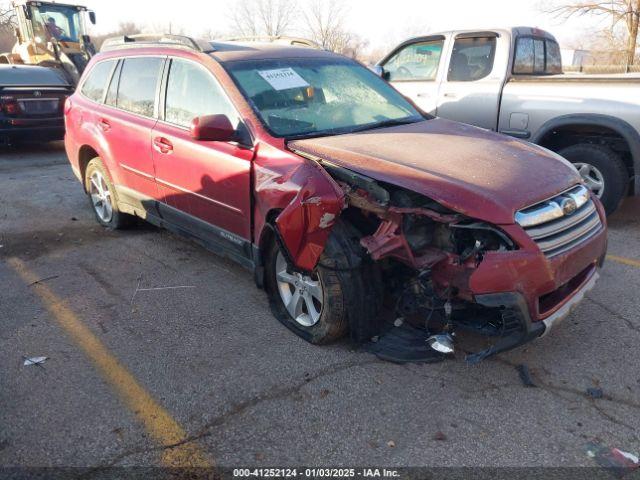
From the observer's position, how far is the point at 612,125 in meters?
5.10

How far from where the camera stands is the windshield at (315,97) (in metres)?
3.71

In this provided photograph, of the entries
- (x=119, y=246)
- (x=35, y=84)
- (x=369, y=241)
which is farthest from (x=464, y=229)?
(x=35, y=84)

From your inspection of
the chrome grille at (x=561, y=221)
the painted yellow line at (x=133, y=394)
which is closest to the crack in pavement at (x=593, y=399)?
the chrome grille at (x=561, y=221)

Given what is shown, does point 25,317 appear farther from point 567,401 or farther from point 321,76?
point 567,401

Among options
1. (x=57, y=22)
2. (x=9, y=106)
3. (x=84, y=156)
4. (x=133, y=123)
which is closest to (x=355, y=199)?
(x=133, y=123)

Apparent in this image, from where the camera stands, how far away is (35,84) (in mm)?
9773

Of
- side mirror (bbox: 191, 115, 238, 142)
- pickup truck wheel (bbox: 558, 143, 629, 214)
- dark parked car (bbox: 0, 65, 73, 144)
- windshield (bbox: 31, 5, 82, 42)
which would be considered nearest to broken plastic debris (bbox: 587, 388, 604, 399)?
side mirror (bbox: 191, 115, 238, 142)

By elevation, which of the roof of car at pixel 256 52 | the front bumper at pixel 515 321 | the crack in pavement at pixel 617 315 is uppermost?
the roof of car at pixel 256 52

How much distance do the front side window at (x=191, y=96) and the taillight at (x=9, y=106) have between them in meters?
6.70

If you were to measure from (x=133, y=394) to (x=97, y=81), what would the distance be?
3695mm

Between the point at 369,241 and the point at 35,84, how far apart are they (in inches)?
365

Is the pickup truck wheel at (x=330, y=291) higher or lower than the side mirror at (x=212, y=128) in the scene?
lower

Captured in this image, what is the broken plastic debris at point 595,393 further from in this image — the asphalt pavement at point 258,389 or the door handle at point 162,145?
the door handle at point 162,145

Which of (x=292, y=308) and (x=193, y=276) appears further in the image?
(x=193, y=276)
